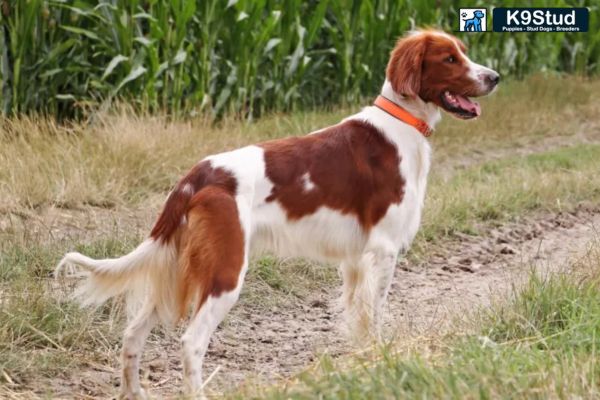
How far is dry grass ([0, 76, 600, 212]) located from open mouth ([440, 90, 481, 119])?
9.94 ft

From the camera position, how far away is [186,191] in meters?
4.45

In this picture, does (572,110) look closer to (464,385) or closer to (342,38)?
(342,38)

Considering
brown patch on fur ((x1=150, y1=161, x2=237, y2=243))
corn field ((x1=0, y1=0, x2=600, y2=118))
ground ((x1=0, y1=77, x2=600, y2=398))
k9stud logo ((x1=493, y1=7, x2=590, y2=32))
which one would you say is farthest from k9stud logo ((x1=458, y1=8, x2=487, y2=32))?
brown patch on fur ((x1=150, y1=161, x2=237, y2=243))

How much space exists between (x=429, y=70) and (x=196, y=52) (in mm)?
5314

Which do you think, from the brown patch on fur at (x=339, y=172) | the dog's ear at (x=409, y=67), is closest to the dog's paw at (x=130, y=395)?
the brown patch on fur at (x=339, y=172)

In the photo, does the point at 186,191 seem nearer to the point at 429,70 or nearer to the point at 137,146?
the point at 429,70

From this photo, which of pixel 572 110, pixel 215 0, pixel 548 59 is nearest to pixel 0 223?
pixel 215 0

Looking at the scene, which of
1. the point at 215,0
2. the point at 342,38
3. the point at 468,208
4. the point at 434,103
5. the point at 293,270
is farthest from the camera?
the point at 342,38

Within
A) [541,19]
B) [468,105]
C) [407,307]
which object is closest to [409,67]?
[468,105]

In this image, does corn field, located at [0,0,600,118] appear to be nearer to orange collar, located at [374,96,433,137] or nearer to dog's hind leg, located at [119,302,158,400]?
orange collar, located at [374,96,433,137]

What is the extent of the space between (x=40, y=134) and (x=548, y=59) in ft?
26.0

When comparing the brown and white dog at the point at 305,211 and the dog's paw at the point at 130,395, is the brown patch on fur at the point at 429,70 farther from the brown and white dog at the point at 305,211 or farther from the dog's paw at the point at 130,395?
the dog's paw at the point at 130,395

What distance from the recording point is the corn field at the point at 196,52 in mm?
9258

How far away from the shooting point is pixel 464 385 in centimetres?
330
